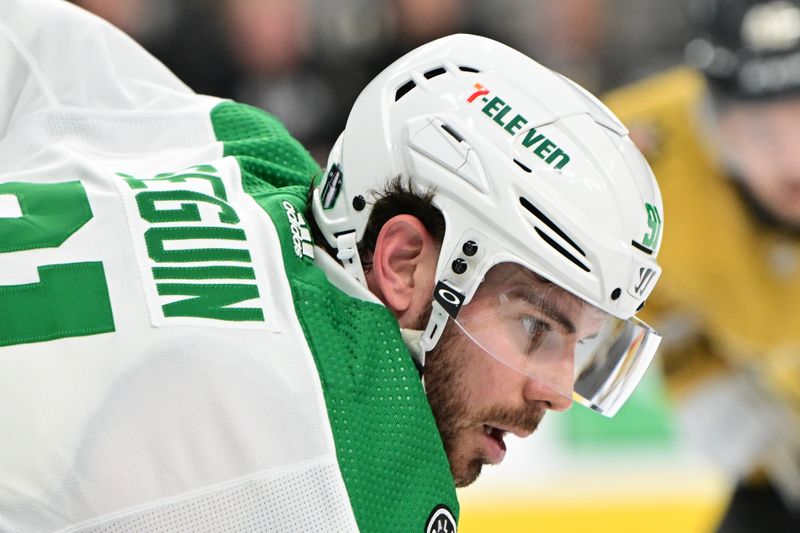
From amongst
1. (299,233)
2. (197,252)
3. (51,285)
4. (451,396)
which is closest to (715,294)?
(451,396)

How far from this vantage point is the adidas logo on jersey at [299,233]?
2.03 meters

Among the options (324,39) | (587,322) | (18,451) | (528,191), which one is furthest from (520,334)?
(324,39)

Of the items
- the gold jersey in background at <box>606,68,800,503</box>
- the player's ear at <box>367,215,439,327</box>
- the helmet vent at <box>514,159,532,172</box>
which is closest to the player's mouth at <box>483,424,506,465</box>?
the player's ear at <box>367,215,439,327</box>

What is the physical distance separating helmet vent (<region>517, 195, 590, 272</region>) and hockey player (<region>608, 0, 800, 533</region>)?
71.0 inches

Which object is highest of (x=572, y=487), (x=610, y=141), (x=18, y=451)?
(x=610, y=141)

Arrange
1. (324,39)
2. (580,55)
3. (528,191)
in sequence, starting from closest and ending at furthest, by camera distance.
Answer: (528,191)
(324,39)
(580,55)

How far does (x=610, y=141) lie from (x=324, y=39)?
3.42 meters

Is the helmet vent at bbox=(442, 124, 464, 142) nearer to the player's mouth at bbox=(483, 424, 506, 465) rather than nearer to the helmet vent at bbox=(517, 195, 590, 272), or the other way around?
the helmet vent at bbox=(517, 195, 590, 272)

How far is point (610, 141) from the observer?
2.09 meters

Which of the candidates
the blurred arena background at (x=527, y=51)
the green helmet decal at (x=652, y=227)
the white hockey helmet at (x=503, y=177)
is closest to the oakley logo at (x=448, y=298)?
the white hockey helmet at (x=503, y=177)

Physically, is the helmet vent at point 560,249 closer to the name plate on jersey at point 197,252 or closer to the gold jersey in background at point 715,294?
the name plate on jersey at point 197,252

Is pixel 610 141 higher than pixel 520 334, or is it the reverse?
pixel 610 141

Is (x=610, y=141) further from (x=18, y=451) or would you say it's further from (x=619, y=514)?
(x=619, y=514)

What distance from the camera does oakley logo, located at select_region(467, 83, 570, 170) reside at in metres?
2.03
